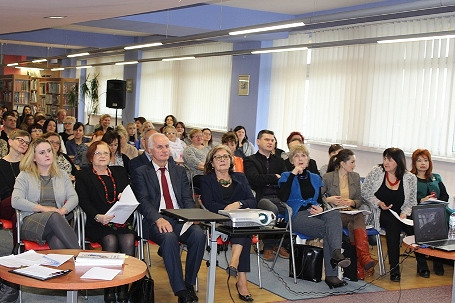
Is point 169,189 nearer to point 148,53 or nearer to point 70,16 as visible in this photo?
point 70,16

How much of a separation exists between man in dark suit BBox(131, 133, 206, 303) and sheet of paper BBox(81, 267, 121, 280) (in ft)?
4.91

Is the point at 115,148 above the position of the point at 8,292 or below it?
above

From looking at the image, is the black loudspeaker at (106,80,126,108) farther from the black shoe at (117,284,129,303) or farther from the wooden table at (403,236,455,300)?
the wooden table at (403,236,455,300)

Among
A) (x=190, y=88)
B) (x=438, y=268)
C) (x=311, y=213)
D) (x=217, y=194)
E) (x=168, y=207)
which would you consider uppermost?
(x=190, y=88)

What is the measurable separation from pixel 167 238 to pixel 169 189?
0.70 metres

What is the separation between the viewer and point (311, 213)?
6984mm

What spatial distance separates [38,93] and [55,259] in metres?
20.8

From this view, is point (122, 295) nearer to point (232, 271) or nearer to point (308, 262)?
point (232, 271)

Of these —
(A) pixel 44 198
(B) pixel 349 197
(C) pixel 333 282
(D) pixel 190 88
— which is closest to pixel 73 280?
(A) pixel 44 198

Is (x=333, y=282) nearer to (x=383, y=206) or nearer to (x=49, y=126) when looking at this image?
(x=383, y=206)

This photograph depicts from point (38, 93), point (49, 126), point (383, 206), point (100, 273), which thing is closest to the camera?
point (100, 273)

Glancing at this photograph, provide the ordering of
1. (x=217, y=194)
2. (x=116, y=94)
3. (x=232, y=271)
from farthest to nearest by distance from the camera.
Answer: (x=116, y=94), (x=217, y=194), (x=232, y=271)

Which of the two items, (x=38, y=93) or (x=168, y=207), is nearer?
A: (x=168, y=207)

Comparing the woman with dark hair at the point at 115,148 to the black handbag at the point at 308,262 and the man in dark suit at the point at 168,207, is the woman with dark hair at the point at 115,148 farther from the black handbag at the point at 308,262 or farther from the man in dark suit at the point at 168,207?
the black handbag at the point at 308,262
